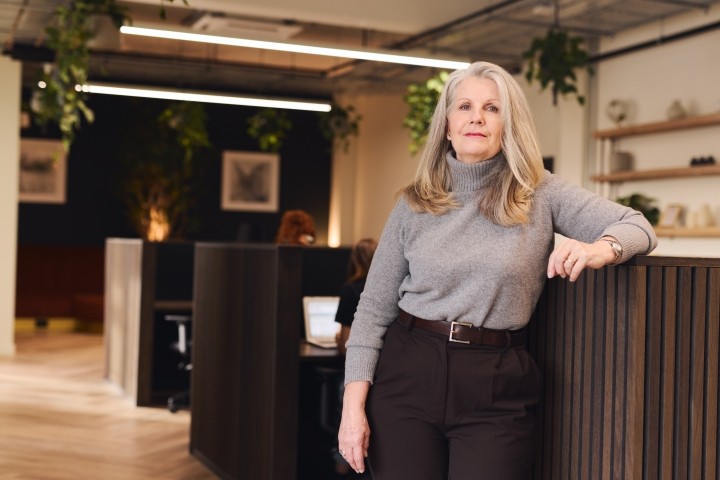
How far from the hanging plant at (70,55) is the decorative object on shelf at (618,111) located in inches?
166

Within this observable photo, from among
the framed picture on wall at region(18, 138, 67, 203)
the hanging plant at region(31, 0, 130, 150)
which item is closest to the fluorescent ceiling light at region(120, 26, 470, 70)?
the hanging plant at region(31, 0, 130, 150)

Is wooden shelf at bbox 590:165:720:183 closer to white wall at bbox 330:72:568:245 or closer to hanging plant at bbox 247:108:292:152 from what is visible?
white wall at bbox 330:72:568:245

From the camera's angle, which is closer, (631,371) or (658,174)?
(631,371)

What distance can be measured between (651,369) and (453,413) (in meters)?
0.44

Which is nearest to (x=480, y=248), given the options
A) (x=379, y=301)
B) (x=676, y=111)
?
(x=379, y=301)

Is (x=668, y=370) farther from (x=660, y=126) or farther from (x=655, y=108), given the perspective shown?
(x=655, y=108)

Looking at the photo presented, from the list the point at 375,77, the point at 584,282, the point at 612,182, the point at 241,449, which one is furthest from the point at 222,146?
the point at 584,282

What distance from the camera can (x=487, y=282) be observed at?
207cm

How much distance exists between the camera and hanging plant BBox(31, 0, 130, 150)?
7379 millimetres

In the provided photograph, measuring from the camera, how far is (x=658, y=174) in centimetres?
808

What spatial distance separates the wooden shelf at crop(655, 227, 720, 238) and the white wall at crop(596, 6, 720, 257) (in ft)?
0.55

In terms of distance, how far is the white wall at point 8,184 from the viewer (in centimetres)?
1027

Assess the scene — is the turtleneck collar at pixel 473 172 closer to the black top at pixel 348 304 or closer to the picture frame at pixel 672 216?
the black top at pixel 348 304

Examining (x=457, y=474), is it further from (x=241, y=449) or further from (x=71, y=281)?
(x=71, y=281)
